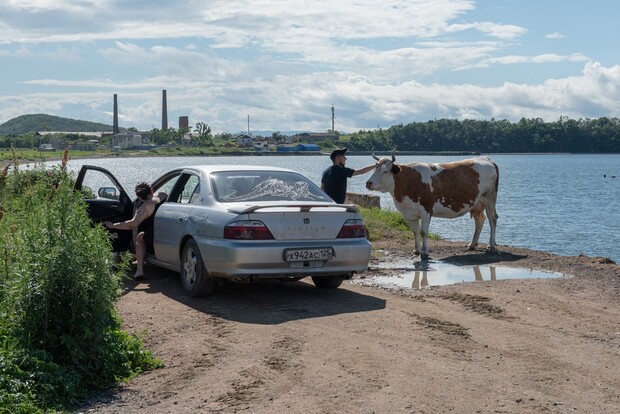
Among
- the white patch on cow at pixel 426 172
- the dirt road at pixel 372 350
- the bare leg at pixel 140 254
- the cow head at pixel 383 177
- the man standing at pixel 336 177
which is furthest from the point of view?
the white patch on cow at pixel 426 172

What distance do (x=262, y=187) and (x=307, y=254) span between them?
1.43 m

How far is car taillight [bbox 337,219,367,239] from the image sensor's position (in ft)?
35.0

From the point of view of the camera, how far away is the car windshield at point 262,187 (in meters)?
11.1

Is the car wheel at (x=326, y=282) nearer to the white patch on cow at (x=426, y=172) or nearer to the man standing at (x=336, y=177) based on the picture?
the man standing at (x=336, y=177)

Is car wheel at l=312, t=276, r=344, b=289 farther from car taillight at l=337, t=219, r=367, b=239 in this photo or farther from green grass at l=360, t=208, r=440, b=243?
green grass at l=360, t=208, r=440, b=243

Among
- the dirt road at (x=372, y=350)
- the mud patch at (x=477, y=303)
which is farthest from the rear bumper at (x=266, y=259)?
the mud patch at (x=477, y=303)

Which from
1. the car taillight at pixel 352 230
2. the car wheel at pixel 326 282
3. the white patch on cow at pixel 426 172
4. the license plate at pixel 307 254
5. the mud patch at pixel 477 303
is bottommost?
the mud patch at pixel 477 303

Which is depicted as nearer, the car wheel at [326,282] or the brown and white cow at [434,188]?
the car wheel at [326,282]

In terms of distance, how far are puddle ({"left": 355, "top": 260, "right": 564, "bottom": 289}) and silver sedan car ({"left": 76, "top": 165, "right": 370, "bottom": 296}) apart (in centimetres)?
172

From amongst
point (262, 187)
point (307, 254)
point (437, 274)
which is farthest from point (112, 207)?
point (437, 274)

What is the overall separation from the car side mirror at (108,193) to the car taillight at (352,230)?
396cm

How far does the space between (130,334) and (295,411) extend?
2883 mm

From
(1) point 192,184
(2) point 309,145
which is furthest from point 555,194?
(2) point 309,145

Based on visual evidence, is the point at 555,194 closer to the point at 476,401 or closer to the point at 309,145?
the point at 476,401
